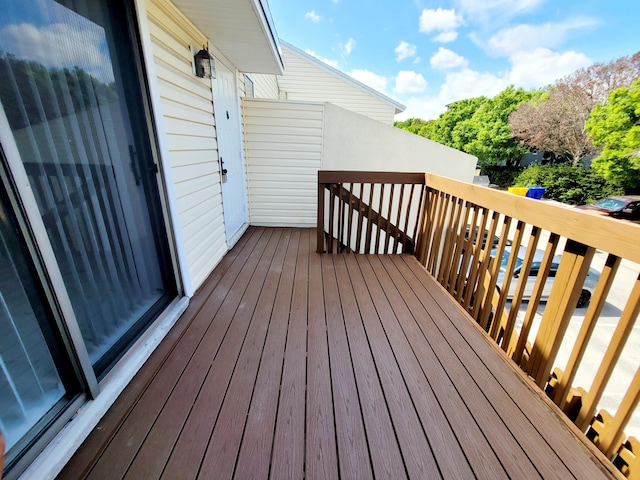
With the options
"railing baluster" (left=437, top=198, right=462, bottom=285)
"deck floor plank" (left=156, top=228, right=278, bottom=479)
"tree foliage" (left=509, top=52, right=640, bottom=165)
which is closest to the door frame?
"deck floor plank" (left=156, top=228, right=278, bottom=479)

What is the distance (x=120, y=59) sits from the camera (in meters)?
1.49

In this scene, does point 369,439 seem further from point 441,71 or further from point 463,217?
point 441,71

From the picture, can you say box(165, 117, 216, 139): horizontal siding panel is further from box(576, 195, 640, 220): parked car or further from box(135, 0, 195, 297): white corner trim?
box(576, 195, 640, 220): parked car

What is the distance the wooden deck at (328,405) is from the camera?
1.10 m

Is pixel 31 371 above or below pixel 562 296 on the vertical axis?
below

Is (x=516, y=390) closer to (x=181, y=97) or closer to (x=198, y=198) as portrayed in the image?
(x=198, y=198)

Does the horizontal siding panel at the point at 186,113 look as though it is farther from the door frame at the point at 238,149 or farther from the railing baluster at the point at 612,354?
the railing baluster at the point at 612,354

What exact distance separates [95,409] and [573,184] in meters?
19.4

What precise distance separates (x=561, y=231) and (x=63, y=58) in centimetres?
241

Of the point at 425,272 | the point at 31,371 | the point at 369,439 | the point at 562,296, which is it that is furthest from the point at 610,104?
the point at 31,371

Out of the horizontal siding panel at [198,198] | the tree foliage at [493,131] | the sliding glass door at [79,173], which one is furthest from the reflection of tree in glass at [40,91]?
the tree foliage at [493,131]

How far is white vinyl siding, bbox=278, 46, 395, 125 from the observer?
8625 millimetres

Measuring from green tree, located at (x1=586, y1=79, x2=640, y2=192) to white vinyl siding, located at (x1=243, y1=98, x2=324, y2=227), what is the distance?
14.4 m

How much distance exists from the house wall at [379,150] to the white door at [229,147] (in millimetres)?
1339
